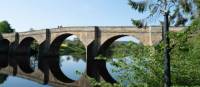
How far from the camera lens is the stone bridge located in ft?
168

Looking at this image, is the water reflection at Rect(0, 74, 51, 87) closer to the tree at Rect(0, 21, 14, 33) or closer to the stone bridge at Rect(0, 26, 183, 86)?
the stone bridge at Rect(0, 26, 183, 86)

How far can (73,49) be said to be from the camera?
372 ft

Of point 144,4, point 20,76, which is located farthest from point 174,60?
point 20,76

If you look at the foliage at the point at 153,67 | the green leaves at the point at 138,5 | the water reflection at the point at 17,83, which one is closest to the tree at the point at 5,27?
the water reflection at the point at 17,83

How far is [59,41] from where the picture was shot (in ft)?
249

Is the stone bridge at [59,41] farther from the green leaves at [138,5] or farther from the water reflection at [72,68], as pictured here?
the green leaves at [138,5]

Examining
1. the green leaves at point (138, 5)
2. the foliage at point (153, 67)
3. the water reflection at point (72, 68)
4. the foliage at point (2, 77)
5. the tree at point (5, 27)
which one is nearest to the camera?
the green leaves at point (138, 5)

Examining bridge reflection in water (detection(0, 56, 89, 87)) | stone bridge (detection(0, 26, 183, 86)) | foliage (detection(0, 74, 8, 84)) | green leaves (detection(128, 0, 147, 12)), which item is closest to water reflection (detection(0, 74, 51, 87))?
foliage (detection(0, 74, 8, 84))

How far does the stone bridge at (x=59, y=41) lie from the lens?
5109 cm

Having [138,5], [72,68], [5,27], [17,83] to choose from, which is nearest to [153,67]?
[138,5]

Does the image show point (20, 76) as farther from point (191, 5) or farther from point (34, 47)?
point (34, 47)

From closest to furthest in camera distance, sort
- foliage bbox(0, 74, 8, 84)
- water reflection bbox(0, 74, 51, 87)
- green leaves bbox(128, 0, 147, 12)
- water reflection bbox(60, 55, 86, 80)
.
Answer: green leaves bbox(128, 0, 147, 12), water reflection bbox(0, 74, 51, 87), foliage bbox(0, 74, 8, 84), water reflection bbox(60, 55, 86, 80)

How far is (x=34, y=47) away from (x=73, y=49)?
16499 mm

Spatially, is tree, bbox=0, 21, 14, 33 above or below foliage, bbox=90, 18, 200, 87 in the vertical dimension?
below
